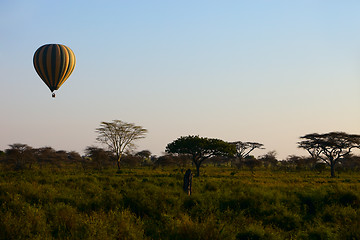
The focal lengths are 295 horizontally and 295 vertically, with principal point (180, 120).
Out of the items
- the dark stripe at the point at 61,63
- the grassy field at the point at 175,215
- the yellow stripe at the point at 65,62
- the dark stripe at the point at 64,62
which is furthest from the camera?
the yellow stripe at the point at 65,62

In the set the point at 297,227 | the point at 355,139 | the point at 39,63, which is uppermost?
the point at 39,63

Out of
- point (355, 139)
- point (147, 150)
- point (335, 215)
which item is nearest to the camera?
point (335, 215)

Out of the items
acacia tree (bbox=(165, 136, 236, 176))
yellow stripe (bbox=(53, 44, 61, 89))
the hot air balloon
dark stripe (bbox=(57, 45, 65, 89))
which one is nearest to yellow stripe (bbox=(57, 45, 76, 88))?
the hot air balloon

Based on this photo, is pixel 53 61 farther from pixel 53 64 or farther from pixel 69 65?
pixel 69 65

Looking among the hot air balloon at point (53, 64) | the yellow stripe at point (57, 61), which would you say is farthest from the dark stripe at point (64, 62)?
the yellow stripe at point (57, 61)

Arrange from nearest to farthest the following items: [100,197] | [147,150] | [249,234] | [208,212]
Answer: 1. [249,234]
2. [208,212]
3. [100,197]
4. [147,150]

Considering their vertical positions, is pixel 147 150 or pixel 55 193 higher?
pixel 147 150

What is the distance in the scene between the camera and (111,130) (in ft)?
196

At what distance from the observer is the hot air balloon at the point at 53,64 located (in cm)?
3017

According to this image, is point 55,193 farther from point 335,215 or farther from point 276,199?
point 335,215

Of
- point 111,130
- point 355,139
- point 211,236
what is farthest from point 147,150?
point 211,236

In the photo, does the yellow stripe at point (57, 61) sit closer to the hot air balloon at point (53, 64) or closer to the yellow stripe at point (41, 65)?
the hot air balloon at point (53, 64)

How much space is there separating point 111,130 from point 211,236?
175 ft

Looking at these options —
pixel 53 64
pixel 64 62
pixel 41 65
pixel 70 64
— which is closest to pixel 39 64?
pixel 41 65
